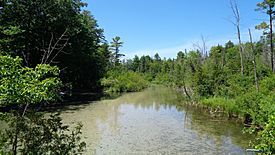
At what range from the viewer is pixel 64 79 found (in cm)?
2758

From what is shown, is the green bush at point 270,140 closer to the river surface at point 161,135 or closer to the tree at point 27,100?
the tree at point 27,100

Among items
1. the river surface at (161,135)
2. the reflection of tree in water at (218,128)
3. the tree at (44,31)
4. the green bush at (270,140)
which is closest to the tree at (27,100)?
the green bush at (270,140)

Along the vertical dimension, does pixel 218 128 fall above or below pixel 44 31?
below

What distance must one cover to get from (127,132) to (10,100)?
7.37 m

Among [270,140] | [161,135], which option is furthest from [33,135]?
[161,135]

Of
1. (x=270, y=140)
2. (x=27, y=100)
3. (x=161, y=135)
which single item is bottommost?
(x=161, y=135)

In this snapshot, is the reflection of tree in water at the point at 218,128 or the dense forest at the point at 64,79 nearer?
the dense forest at the point at 64,79

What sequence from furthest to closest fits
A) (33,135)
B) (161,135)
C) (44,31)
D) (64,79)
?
(64,79) < (44,31) < (161,135) < (33,135)

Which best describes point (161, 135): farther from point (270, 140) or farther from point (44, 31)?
point (44, 31)

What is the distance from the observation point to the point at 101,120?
13484 mm

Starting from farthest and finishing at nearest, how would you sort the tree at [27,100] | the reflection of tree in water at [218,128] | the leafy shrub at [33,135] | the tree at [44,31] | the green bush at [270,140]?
the tree at [44,31], the reflection of tree in water at [218,128], the leafy shrub at [33,135], the tree at [27,100], the green bush at [270,140]

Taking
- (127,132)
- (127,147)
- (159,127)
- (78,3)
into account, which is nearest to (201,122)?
(159,127)

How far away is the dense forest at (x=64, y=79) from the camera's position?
410 cm

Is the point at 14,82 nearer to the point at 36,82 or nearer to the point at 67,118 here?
the point at 36,82
